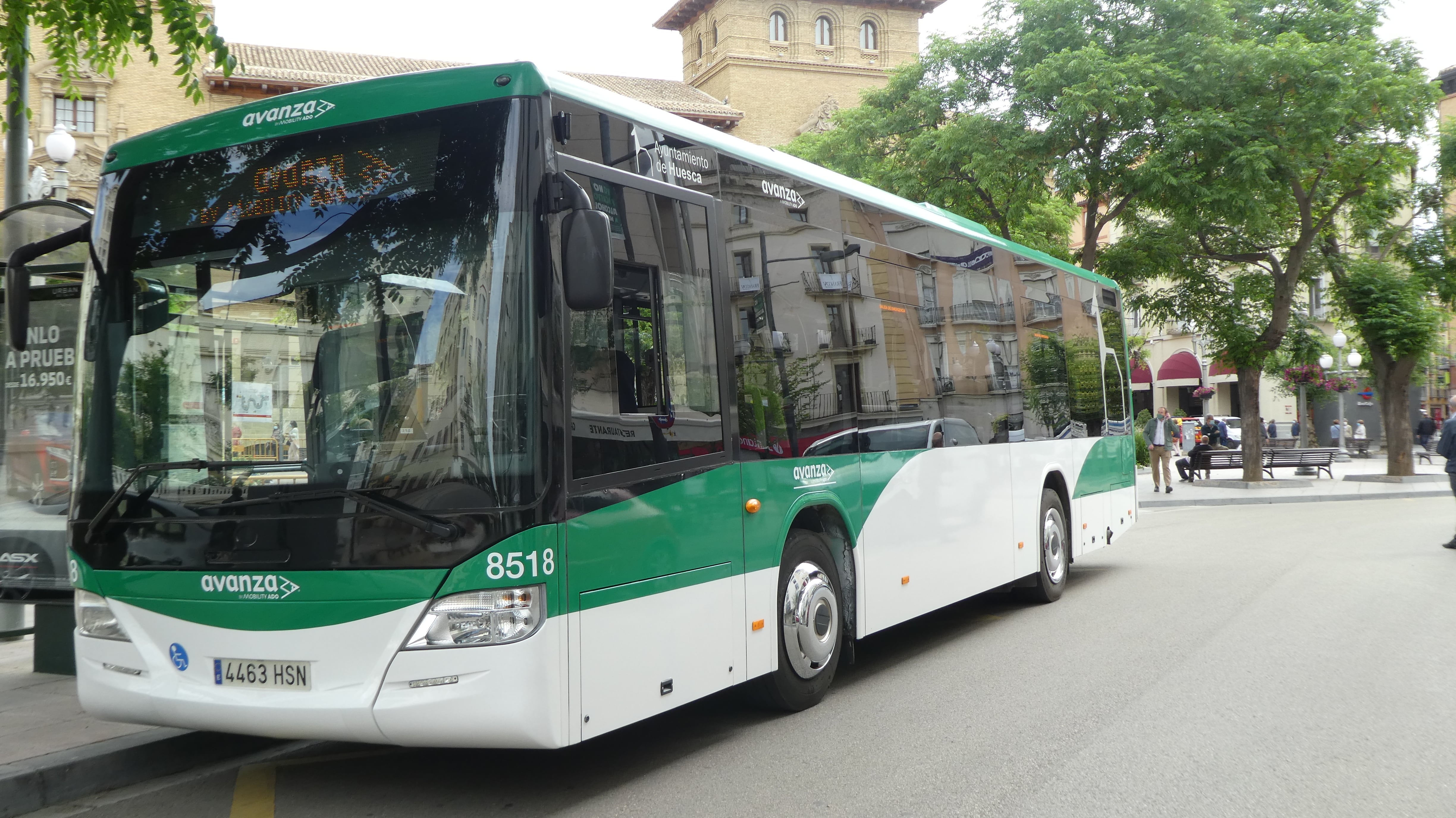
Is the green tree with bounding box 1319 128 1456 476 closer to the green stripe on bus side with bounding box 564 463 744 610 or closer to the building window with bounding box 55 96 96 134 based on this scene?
the green stripe on bus side with bounding box 564 463 744 610

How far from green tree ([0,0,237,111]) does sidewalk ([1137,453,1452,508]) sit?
64.5 feet

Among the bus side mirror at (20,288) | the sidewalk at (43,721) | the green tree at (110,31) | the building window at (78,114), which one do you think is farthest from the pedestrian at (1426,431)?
the building window at (78,114)

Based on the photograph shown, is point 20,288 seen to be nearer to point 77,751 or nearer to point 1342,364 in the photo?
point 77,751

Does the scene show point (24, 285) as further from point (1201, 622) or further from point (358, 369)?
point (1201, 622)

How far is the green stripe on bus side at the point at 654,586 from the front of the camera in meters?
4.92

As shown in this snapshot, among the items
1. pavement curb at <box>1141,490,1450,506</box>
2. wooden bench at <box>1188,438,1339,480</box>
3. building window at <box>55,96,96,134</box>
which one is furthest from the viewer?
building window at <box>55,96,96,134</box>

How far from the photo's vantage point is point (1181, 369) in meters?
54.9

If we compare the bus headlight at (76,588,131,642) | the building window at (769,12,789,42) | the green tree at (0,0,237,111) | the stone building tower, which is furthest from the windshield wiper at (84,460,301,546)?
the building window at (769,12,789,42)

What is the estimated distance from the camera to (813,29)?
6500cm

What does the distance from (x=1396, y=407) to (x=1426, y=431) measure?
12.0 metres

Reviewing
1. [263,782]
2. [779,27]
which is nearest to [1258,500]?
[263,782]

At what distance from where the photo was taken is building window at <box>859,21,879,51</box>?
66062 mm

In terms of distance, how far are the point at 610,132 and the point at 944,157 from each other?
696 inches

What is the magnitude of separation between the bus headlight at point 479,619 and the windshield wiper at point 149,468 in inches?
32.8
